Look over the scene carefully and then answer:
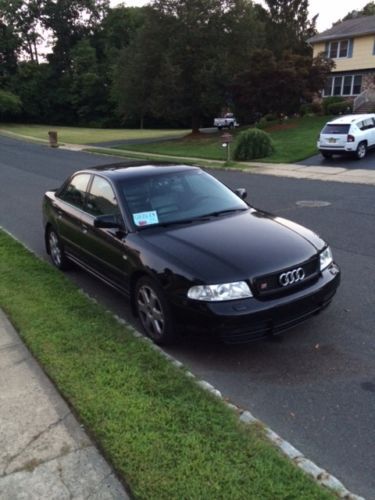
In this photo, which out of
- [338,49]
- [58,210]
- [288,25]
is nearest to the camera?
[58,210]

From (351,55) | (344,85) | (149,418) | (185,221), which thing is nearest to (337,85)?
(344,85)

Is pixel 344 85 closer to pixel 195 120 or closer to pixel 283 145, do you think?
→ pixel 195 120

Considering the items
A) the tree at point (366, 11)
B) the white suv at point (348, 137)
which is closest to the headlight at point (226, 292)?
the white suv at point (348, 137)

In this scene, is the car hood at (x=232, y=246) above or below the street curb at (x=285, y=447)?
above

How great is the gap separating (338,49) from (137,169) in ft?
129

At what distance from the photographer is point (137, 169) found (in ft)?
18.1

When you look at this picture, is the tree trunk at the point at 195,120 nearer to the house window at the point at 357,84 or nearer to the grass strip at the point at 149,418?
the house window at the point at 357,84

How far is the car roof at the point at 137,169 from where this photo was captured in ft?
17.5

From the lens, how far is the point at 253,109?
32.6 metres

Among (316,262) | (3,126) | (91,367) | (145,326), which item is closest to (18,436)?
(91,367)

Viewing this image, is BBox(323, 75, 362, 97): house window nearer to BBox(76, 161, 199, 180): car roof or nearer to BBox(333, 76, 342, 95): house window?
BBox(333, 76, 342, 95): house window

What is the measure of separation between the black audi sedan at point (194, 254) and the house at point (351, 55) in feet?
114

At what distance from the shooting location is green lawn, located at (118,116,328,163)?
2059 cm

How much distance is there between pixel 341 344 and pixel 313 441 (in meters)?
1.39
